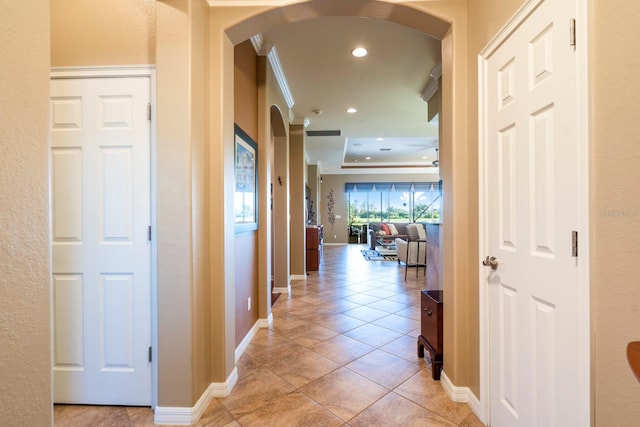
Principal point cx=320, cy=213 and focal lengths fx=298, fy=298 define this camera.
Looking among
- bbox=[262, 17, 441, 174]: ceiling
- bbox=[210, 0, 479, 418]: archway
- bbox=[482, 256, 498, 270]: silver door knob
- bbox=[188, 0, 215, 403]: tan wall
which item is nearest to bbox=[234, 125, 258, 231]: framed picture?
bbox=[210, 0, 479, 418]: archway

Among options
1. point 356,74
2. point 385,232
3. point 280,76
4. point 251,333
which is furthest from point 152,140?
point 385,232

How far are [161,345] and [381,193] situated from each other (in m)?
11.6

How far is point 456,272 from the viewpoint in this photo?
1.89m

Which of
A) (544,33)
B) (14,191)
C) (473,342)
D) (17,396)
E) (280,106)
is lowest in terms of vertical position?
(473,342)

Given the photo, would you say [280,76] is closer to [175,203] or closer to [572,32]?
[175,203]

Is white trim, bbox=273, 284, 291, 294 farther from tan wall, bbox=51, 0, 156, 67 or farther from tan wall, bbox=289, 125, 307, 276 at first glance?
tan wall, bbox=51, 0, 156, 67

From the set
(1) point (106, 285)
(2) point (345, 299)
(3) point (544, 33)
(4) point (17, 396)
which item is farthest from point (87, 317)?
(2) point (345, 299)

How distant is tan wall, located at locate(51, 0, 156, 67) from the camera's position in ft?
6.09

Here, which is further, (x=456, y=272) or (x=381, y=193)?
(x=381, y=193)

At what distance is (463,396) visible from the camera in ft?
6.19

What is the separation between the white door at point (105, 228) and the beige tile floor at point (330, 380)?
0.37 m

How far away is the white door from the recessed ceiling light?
2112 millimetres

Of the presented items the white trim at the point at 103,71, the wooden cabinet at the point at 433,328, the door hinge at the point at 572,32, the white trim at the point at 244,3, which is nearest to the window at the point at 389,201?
the wooden cabinet at the point at 433,328

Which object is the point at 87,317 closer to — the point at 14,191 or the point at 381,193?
the point at 14,191
